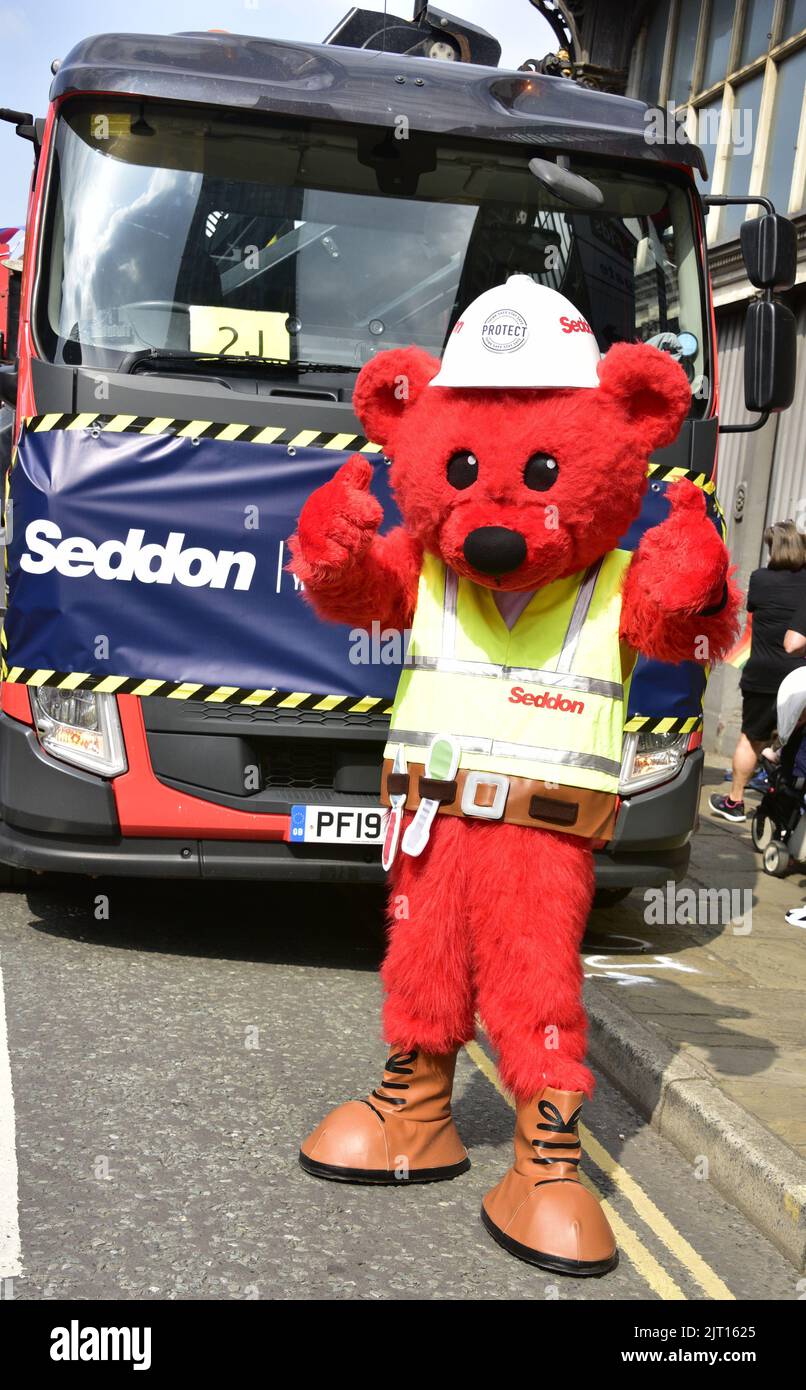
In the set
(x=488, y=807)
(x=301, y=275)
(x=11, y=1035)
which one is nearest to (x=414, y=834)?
(x=488, y=807)

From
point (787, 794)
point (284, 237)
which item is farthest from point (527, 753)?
point (787, 794)

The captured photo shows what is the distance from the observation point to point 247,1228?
3.60m

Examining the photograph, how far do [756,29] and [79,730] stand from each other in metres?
10.6

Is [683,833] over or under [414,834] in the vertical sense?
under

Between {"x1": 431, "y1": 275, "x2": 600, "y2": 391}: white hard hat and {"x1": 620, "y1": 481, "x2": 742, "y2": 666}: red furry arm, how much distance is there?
39 centimetres

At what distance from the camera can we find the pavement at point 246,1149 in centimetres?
343

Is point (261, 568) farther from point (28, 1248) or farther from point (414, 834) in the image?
point (28, 1248)

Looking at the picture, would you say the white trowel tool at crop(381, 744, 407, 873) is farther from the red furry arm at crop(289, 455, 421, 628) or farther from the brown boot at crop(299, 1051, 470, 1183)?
the brown boot at crop(299, 1051, 470, 1183)

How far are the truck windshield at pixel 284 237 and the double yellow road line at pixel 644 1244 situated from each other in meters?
2.93

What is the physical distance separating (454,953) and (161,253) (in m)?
3.11

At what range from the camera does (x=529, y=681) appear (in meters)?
3.73

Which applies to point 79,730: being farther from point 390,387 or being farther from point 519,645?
point 519,645

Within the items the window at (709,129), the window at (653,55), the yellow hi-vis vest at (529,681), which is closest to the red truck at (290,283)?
the yellow hi-vis vest at (529,681)

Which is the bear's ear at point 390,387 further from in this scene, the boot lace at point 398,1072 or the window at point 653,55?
the window at point 653,55
